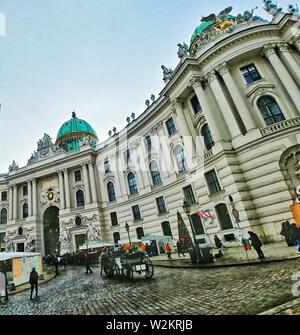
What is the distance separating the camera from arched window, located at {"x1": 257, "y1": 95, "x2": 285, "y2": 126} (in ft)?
63.0

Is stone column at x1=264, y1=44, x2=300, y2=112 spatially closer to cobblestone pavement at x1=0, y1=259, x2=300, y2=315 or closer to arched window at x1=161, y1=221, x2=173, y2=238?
cobblestone pavement at x1=0, y1=259, x2=300, y2=315

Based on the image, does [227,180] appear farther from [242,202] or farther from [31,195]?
[31,195]

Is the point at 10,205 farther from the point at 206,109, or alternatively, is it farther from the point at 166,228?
the point at 206,109

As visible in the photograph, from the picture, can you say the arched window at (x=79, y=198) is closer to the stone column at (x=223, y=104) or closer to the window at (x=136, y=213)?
the window at (x=136, y=213)

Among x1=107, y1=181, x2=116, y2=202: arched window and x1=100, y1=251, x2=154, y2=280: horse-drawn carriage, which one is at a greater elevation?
x1=107, y1=181, x2=116, y2=202: arched window

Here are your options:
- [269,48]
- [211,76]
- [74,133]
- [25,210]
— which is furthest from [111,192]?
[269,48]

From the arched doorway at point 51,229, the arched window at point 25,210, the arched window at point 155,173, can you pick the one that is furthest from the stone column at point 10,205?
the arched window at point 155,173

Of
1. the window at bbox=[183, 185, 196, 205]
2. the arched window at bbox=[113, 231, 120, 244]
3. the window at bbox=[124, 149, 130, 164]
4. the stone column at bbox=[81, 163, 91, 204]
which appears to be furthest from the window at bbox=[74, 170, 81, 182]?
the window at bbox=[183, 185, 196, 205]

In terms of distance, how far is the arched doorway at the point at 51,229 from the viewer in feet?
124

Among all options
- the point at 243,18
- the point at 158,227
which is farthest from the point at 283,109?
the point at 158,227

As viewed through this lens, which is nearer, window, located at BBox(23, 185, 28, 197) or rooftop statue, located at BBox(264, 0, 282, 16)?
rooftop statue, located at BBox(264, 0, 282, 16)

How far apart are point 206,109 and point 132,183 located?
1653 cm

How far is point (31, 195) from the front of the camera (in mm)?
39406

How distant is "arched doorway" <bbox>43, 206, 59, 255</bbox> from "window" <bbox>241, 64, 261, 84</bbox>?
1411 inches
